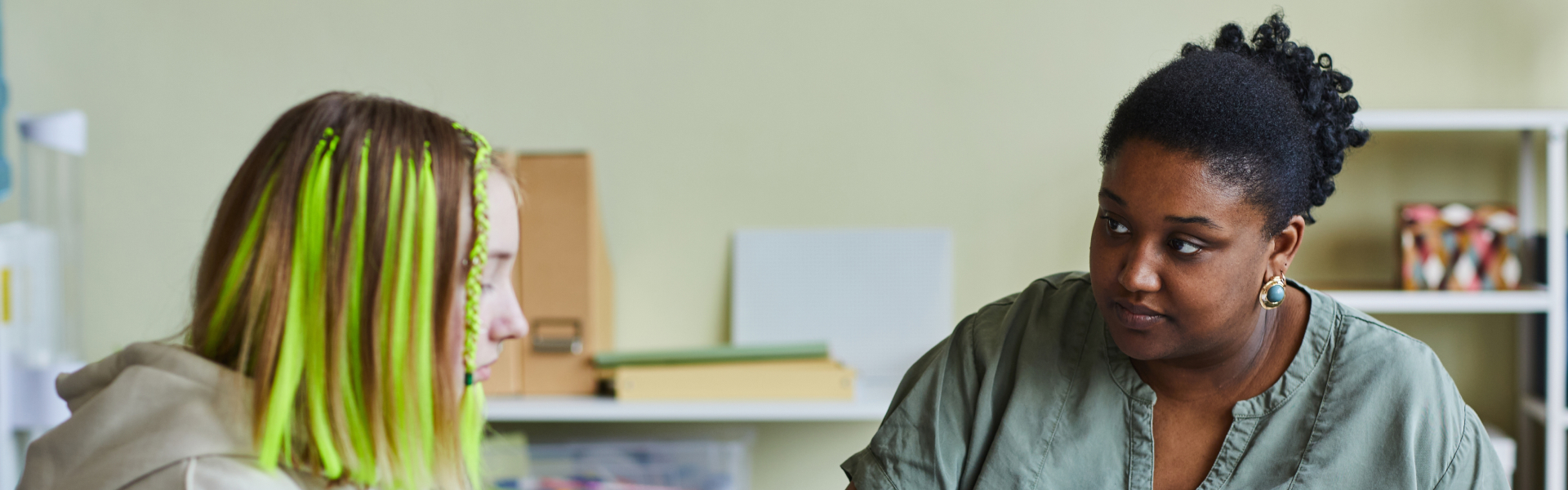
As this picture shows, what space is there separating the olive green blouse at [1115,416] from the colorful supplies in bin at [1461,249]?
94cm

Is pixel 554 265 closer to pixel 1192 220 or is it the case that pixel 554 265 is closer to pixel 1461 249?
pixel 1192 220

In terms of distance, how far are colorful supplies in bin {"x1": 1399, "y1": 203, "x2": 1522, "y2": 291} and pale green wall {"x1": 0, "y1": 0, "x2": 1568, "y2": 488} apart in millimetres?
540

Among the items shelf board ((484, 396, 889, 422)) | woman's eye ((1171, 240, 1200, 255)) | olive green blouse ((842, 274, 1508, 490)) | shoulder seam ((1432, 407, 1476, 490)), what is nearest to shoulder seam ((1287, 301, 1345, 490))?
olive green blouse ((842, 274, 1508, 490))

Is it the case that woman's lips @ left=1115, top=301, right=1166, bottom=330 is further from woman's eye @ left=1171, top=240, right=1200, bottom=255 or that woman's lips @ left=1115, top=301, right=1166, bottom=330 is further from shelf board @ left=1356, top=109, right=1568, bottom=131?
shelf board @ left=1356, top=109, right=1568, bottom=131

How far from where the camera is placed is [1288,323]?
106 centimetres

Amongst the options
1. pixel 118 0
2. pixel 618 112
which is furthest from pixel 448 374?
pixel 118 0

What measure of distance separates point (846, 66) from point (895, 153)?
7.9 inches

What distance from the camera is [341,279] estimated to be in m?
0.79

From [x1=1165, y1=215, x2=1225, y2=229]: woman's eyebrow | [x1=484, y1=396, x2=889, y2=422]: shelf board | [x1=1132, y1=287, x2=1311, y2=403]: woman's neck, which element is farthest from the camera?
[x1=484, y1=396, x2=889, y2=422]: shelf board

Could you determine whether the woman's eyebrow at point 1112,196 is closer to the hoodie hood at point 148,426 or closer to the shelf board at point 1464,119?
the hoodie hood at point 148,426

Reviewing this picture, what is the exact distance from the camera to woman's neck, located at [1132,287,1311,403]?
3.41ft

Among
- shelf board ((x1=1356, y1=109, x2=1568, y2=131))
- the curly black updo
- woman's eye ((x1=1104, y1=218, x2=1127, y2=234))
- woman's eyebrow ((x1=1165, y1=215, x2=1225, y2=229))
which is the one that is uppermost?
shelf board ((x1=1356, y1=109, x2=1568, y2=131))

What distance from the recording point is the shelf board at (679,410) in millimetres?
1751

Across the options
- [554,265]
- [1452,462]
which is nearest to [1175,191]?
[1452,462]
